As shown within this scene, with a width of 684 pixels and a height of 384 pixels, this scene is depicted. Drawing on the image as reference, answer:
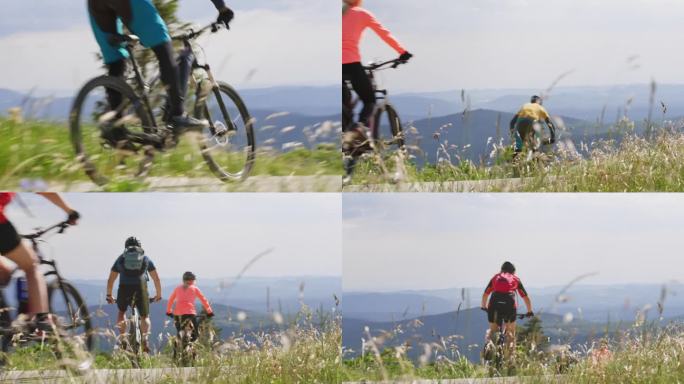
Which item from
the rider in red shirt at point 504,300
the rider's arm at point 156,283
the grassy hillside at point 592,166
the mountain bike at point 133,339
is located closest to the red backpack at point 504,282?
the rider in red shirt at point 504,300

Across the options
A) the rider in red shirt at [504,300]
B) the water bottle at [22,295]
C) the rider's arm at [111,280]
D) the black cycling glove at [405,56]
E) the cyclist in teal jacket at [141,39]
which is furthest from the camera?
the rider in red shirt at [504,300]

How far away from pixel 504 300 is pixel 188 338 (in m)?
1.66

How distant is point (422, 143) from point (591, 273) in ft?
3.73

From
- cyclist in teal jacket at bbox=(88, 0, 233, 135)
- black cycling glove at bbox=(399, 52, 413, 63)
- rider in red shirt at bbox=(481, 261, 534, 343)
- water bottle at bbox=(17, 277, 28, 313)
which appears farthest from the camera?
rider in red shirt at bbox=(481, 261, 534, 343)

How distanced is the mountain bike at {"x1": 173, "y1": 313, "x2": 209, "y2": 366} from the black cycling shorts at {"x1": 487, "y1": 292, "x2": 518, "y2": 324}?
1.48m

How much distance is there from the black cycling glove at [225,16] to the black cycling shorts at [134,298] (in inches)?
54.8

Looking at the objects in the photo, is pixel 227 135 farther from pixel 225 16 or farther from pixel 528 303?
pixel 528 303

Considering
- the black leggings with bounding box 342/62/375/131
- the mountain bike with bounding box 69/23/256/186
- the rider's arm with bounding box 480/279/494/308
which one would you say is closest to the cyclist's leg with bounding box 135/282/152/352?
the mountain bike with bounding box 69/23/256/186

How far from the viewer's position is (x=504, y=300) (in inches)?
246

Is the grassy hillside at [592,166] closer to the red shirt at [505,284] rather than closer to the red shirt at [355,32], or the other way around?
the red shirt at [505,284]

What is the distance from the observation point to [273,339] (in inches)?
238

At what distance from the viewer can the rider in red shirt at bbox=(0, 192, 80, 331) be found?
591cm

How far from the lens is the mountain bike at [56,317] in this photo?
5875 mm

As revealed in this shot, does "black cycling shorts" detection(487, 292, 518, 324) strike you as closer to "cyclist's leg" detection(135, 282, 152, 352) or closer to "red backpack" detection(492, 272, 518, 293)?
"red backpack" detection(492, 272, 518, 293)
